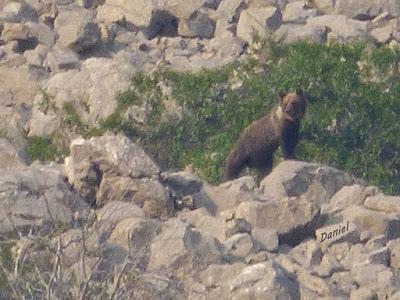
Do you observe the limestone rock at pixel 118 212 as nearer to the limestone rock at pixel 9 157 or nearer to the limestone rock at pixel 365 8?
the limestone rock at pixel 9 157

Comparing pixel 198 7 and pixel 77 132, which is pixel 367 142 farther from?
pixel 198 7

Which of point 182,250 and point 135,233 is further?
point 135,233

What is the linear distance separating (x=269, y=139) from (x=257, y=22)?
531 centimetres

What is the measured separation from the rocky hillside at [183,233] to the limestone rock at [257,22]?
755 centimetres

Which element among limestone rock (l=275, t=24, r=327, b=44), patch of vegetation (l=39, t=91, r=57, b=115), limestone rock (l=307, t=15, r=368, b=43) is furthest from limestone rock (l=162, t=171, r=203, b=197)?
limestone rock (l=307, t=15, r=368, b=43)

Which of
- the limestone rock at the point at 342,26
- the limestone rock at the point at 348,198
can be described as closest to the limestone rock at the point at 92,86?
the limestone rock at the point at 342,26

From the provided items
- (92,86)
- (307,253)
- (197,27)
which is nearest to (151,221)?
(307,253)

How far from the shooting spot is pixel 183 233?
1741 centimetres

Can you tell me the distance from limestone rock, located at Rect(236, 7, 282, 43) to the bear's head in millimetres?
4439

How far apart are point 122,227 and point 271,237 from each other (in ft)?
4.42

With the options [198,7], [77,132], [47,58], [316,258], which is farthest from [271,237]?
[198,7]

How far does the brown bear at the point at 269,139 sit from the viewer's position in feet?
76.1

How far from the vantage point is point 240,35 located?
93.5 ft

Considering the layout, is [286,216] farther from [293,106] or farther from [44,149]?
[44,149]
